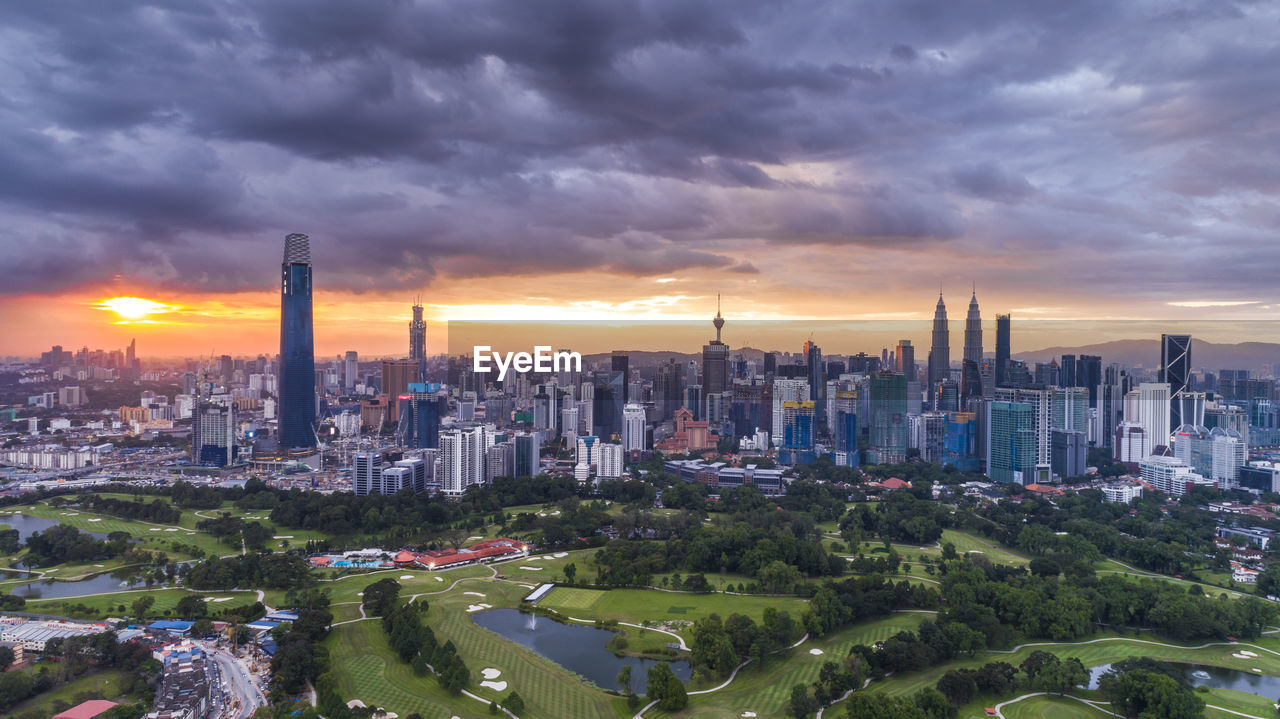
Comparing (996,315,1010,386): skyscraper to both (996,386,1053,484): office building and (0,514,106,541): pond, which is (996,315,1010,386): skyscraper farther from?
(0,514,106,541): pond

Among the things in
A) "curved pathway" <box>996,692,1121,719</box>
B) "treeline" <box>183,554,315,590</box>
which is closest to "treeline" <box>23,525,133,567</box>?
"treeline" <box>183,554,315,590</box>

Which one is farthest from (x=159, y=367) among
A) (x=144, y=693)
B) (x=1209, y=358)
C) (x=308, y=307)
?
(x=1209, y=358)

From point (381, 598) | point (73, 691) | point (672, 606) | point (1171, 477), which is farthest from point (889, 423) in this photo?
point (73, 691)

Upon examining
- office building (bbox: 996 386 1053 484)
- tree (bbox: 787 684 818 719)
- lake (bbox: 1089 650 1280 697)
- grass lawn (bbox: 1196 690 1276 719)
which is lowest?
lake (bbox: 1089 650 1280 697)

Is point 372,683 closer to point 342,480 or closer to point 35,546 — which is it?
point 35,546

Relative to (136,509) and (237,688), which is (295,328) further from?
(237,688)
